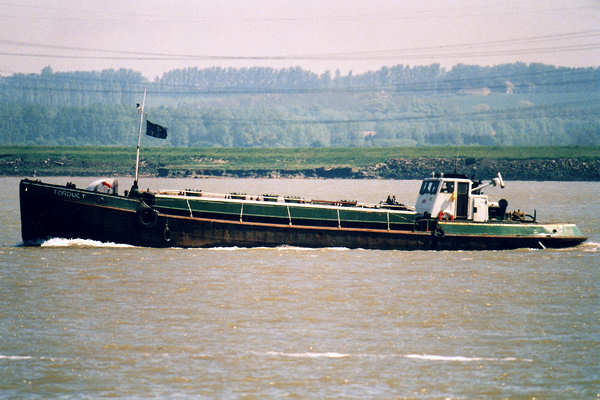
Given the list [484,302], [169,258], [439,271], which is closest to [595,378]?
[484,302]

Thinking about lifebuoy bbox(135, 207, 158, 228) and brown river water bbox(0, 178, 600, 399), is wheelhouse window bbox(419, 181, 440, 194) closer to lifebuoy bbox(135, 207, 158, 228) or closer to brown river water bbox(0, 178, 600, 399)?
brown river water bbox(0, 178, 600, 399)

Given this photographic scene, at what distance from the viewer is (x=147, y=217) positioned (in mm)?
45844

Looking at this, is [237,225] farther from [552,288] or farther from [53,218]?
[552,288]

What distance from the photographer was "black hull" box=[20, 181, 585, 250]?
→ 149 ft

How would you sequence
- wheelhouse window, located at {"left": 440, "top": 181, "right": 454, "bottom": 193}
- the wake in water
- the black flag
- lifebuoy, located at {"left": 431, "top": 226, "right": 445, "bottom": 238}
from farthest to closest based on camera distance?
wheelhouse window, located at {"left": 440, "top": 181, "right": 454, "bottom": 193}, the black flag, lifebuoy, located at {"left": 431, "top": 226, "right": 445, "bottom": 238}, the wake in water

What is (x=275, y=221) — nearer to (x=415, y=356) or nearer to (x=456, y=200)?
(x=456, y=200)

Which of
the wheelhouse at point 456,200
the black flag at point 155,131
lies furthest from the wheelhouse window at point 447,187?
the black flag at point 155,131

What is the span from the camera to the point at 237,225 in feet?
153

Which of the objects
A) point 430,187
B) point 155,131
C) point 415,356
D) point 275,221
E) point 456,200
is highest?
point 155,131

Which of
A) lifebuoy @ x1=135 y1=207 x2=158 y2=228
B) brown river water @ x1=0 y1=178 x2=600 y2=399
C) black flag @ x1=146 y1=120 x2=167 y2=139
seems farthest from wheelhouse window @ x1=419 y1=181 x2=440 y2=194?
lifebuoy @ x1=135 y1=207 x2=158 y2=228

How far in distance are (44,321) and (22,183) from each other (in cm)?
1912

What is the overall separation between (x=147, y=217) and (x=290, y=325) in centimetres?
1919

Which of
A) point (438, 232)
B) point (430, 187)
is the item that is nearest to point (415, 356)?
point (438, 232)

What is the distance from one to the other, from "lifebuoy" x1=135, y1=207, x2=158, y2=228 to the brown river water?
4.51ft
